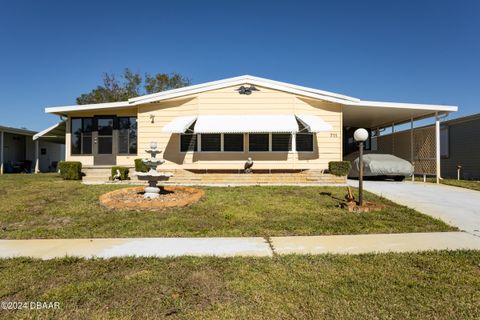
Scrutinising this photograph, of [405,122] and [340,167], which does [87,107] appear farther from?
[405,122]

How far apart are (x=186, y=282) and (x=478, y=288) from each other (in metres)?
3.12

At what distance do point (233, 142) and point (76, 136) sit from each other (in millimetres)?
8594

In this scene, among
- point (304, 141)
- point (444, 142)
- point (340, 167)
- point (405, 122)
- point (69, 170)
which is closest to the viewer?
point (340, 167)

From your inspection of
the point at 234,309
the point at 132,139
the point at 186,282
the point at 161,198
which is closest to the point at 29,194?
the point at 161,198

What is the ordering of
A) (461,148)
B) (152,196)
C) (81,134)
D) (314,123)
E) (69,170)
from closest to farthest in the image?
(152,196), (314,123), (69,170), (81,134), (461,148)

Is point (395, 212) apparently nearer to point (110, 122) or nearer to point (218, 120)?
point (218, 120)

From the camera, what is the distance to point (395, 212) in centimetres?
709

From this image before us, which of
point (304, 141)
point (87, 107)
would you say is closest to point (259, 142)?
point (304, 141)

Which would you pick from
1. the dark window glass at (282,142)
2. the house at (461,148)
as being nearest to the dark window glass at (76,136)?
the dark window glass at (282,142)

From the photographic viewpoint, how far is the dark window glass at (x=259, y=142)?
14.4m

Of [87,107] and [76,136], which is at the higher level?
[87,107]

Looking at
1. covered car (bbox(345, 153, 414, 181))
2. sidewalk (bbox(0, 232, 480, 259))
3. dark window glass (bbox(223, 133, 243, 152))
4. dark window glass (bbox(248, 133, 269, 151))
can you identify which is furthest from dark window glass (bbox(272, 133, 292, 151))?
sidewalk (bbox(0, 232, 480, 259))

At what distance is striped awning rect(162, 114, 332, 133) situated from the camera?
12805 millimetres

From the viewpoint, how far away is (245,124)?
13188 millimetres
